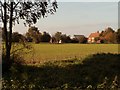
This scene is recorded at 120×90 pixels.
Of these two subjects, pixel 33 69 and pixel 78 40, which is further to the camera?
pixel 78 40

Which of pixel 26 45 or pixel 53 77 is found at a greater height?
pixel 26 45

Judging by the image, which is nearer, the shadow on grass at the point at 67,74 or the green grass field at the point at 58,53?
the shadow on grass at the point at 67,74

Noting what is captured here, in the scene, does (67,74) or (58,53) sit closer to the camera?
(67,74)

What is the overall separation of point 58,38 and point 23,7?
2248 inches

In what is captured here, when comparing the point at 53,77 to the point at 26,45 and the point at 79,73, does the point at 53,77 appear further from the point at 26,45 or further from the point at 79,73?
the point at 26,45

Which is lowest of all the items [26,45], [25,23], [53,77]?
[53,77]

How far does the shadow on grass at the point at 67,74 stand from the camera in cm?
1485

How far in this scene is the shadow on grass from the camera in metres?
14.9

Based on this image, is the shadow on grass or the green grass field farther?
the green grass field

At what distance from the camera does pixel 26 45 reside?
67.5 feet

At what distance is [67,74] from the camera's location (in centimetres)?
1700

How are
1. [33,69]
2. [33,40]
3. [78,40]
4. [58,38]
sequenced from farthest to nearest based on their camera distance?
[78,40]
[58,38]
[33,40]
[33,69]

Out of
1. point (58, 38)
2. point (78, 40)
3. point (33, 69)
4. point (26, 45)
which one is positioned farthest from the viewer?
point (78, 40)

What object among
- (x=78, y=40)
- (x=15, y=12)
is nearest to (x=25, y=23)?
(x=15, y=12)
